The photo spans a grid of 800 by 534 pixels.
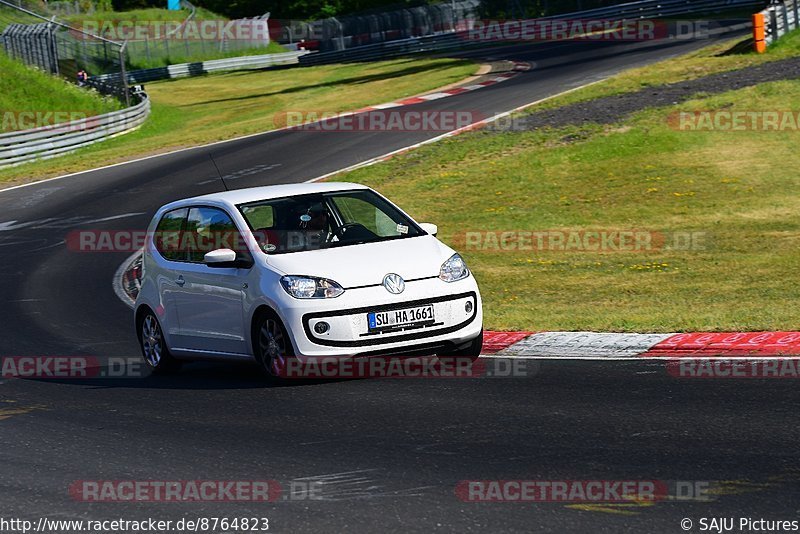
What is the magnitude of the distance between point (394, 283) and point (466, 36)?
166ft

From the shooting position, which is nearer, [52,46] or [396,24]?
[52,46]

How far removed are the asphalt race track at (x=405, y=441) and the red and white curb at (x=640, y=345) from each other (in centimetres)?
51

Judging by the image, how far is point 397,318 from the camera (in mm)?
9453

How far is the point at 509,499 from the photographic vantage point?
6309 mm

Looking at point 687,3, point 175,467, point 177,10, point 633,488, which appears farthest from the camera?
point 177,10

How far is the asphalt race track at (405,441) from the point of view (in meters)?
6.16

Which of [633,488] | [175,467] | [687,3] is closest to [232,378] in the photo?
[175,467]

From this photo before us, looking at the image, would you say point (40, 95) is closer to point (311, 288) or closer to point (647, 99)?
point (647, 99)

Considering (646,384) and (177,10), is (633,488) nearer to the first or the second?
(646,384)

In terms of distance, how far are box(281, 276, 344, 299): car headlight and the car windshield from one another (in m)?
0.60

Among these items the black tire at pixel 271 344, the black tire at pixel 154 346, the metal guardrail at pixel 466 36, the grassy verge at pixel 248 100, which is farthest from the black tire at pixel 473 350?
the metal guardrail at pixel 466 36

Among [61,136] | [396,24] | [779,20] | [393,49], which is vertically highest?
[779,20]

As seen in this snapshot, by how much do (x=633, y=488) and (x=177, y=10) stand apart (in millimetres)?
83862

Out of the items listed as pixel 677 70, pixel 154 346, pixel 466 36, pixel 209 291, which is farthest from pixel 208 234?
pixel 466 36
